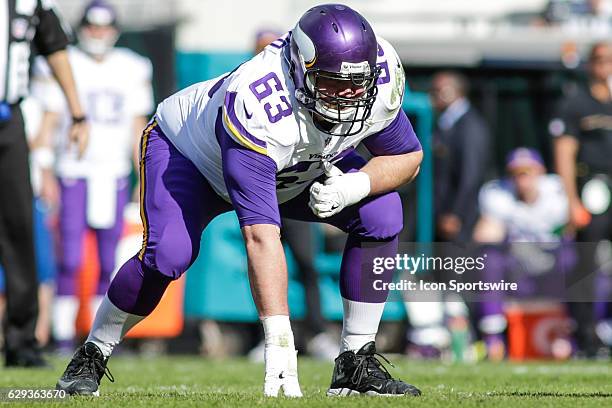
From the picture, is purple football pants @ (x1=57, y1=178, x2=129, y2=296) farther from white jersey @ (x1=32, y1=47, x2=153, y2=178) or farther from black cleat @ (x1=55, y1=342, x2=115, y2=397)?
black cleat @ (x1=55, y1=342, x2=115, y2=397)

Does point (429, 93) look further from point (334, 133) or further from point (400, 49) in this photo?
point (334, 133)

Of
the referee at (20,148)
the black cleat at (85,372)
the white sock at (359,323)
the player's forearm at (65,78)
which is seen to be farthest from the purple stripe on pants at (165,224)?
the player's forearm at (65,78)

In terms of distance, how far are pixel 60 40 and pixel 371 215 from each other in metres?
2.80

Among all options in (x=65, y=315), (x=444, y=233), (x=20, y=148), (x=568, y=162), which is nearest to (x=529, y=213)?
(x=444, y=233)

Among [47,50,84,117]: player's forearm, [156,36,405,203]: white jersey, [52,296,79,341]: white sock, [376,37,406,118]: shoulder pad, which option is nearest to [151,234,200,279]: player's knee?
[156,36,405,203]: white jersey

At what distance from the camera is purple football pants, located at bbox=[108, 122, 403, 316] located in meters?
4.79

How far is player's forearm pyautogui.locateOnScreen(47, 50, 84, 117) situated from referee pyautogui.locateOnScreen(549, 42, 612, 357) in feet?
11.7

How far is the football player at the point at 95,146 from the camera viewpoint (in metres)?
8.65

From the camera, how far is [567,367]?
7.61 m

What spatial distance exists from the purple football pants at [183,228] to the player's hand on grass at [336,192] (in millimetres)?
159

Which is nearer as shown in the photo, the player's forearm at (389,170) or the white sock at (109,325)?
the player's forearm at (389,170)

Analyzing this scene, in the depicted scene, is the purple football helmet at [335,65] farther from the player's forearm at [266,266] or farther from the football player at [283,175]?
the player's forearm at [266,266]

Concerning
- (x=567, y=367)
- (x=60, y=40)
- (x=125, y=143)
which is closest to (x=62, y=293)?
(x=125, y=143)

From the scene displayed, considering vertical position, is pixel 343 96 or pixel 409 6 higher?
pixel 409 6
